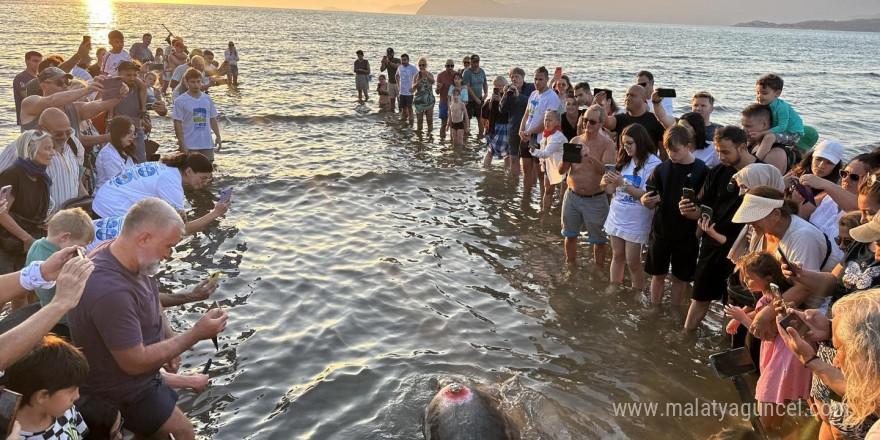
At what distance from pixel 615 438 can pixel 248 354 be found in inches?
148

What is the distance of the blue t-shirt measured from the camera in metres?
15.4

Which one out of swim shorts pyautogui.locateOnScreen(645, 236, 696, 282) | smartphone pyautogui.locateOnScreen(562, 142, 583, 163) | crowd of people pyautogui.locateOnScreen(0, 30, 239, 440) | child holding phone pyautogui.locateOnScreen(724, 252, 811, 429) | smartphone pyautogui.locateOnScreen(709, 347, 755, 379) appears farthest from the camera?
smartphone pyautogui.locateOnScreen(562, 142, 583, 163)

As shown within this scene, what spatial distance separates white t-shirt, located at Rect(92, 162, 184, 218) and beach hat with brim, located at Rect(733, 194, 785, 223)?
5294 millimetres

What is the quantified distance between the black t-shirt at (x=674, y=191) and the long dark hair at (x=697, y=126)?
0.83 meters

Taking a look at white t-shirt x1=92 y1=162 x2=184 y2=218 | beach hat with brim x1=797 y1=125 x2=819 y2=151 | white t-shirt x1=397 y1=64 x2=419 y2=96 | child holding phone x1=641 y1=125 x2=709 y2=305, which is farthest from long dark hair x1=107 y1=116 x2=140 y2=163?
white t-shirt x1=397 y1=64 x2=419 y2=96

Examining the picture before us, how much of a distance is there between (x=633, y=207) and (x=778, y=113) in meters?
2.46

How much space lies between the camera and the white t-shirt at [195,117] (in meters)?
9.98

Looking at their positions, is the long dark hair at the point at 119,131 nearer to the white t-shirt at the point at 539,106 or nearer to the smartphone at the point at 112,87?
the smartphone at the point at 112,87

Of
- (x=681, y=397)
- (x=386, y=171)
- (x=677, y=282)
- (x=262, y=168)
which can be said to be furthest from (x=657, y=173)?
(x=262, y=168)

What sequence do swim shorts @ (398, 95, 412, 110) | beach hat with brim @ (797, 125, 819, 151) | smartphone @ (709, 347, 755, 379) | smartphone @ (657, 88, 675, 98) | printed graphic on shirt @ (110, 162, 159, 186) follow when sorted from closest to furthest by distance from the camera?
smartphone @ (709, 347, 755, 379) < printed graphic on shirt @ (110, 162, 159, 186) < beach hat with brim @ (797, 125, 819, 151) < smartphone @ (657, 88, 675, 98) < swim shorts @ (398, 95, 412, 110)

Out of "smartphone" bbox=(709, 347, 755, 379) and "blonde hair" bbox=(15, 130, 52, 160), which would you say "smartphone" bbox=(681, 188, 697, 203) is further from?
"blonde hair" bbox=(15, 130, 52, 160)

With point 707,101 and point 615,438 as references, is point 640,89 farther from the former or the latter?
point 615,438

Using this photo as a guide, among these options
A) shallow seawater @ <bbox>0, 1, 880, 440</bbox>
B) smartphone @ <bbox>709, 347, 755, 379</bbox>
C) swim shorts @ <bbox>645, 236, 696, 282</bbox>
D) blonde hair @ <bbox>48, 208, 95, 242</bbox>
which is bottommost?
shallow seawater @ <bbox>0, 1, 880, 440</bbox>

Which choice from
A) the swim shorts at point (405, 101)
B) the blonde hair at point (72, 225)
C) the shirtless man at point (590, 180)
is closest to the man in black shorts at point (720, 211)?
the shirtless man at point (590, 180)
